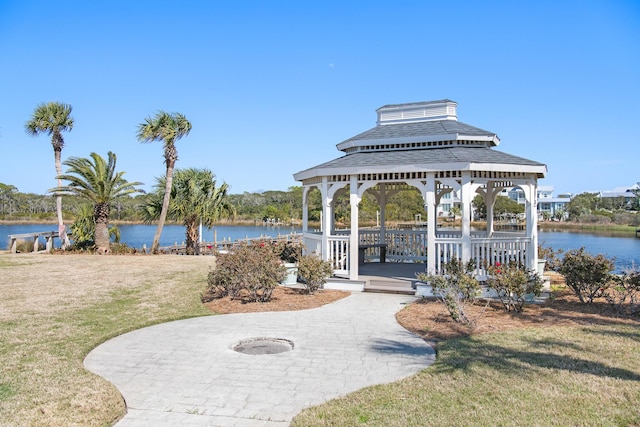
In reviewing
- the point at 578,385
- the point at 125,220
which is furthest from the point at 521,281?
the point at 125,220

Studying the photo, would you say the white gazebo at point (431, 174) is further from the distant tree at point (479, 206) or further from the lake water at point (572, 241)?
the distant tree at point (479, 206)

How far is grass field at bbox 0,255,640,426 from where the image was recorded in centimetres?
422

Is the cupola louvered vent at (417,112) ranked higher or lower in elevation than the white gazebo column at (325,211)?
higher

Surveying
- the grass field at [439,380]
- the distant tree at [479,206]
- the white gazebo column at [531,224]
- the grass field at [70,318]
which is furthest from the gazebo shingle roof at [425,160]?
the distant tree at [479,206]

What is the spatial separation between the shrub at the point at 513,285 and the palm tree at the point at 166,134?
57.4ft

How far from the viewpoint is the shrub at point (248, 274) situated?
9.70m

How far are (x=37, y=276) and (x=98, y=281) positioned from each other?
2223 millimetres

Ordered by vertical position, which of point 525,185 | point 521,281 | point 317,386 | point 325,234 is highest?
point 525,185

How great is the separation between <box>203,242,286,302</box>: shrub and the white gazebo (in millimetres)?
2117

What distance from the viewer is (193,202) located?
23031 millimetres

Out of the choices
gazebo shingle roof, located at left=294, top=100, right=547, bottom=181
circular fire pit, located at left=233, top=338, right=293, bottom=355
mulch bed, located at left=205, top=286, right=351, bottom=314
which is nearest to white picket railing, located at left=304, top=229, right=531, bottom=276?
mulch bed, located at left=205, top=286, right=351, bottom=314

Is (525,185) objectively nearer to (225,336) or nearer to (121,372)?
(225,336)

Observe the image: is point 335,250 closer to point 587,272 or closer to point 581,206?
point 587,272

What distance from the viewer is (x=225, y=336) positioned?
724 cm
